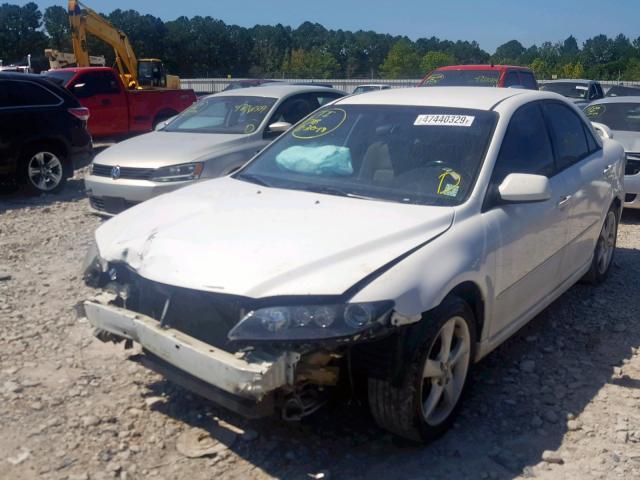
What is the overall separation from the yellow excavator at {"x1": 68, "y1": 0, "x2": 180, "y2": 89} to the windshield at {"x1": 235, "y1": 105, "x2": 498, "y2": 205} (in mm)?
17443

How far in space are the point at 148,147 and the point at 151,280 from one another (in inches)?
200

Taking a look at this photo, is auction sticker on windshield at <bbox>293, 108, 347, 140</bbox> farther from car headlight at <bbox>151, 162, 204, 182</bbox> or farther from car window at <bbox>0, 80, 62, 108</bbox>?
car window at <bbox>0, 80, 62, 108</bbox>

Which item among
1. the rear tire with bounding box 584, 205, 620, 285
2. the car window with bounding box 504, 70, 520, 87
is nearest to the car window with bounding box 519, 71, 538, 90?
the car window with bounding box 504, 70, 520, 87

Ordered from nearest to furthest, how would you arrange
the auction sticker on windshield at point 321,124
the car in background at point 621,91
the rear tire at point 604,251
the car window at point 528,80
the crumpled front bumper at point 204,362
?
the crumpled front bumper at point 204,362
the auction sticker on windshield at point 321,124
the rear tire at point 604,251
the car window at point 528,80
the car in background at point 621,91

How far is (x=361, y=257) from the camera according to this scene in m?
3.11

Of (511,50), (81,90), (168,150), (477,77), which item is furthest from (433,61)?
(168,150)

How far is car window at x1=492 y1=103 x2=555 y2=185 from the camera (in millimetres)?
3996

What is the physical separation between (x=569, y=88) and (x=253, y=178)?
1427 cm

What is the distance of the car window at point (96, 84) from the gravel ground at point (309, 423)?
34.4 ft

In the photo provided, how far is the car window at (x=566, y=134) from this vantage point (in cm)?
475

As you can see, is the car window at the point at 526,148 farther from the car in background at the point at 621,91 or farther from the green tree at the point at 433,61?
the green tree at the point at 433,61

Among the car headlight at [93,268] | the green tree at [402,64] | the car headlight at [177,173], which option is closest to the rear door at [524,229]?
the car headlight at [93,268]

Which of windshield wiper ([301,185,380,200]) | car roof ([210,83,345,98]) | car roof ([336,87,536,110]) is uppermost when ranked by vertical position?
car roof ([336,87,536,110])

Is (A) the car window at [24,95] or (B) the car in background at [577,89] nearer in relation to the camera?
(A) the car window at [24,95]
